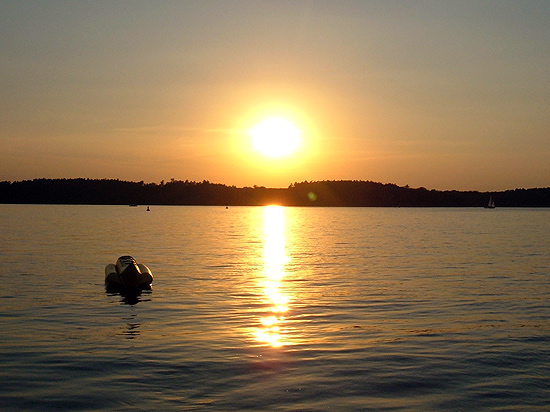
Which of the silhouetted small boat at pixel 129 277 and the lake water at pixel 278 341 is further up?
the silhouetted small boat at pixel 129 277

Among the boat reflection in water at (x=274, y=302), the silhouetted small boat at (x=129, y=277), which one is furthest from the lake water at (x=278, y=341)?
the silhouetted small boat at (x=129, y=277)

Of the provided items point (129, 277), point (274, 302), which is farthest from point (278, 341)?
point (129, 277)

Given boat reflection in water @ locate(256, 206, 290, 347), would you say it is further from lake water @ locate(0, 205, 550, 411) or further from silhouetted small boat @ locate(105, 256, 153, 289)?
silhouetted small boat @ locate(105, 256, 153, 289)

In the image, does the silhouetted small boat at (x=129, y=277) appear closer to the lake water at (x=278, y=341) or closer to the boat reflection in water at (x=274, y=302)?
the lake water at (x=278, y=341)

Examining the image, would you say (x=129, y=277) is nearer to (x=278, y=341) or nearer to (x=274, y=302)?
(x=274, y=302)

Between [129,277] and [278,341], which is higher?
[129,277]

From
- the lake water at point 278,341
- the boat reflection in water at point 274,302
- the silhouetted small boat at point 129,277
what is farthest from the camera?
the silhouetted small boat at point 129,277

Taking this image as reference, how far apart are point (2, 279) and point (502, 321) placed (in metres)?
31.0

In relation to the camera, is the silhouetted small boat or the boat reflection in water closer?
the boat reflection in water

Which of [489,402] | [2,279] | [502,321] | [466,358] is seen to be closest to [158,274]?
[2,279]

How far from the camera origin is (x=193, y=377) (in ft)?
58.4

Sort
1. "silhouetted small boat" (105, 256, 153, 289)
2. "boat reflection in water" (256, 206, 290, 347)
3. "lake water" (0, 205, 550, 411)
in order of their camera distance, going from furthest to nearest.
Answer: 1. "silhouetted small boat" (105, 256, 153, 289)
2. "boat reflection in water" (256, 206, 290, 347)
3. "lake water" (0, 205, 550, 411)

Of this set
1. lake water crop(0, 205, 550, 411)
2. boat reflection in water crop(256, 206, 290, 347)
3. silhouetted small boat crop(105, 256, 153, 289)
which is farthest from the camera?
silhouetted small boat crop(105, 256, 153, 289)

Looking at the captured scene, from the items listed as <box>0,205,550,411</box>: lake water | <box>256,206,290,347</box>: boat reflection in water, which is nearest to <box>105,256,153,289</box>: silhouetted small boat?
<box>0,205,550,411</box>: lake water
